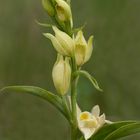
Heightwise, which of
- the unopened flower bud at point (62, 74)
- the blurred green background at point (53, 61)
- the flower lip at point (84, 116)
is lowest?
the blurred green background at point (53, 61)

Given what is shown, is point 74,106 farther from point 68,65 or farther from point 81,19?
point 81,19

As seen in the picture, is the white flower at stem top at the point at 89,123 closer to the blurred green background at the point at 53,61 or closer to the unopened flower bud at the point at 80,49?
the unopened flower bud at the point at 80,49

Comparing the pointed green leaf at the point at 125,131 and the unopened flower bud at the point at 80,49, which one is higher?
the unopened flower bud at the point at 80,49

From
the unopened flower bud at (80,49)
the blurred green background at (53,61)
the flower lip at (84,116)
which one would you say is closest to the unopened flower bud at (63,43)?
the unopened flower bud at (80,49)

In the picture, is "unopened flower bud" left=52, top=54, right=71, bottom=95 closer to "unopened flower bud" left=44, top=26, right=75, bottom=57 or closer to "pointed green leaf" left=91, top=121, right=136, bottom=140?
"unopened flower bud" left=44, top=26, right=75, bottom=57

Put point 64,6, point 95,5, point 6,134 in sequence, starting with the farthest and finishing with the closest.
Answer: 1. point 95,5
2. point 6,134
3. point 64,6

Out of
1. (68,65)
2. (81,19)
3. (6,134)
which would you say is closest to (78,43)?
(68,65)

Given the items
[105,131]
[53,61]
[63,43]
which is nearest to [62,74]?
[63,43]

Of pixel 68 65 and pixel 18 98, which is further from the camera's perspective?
pixel 18 98
